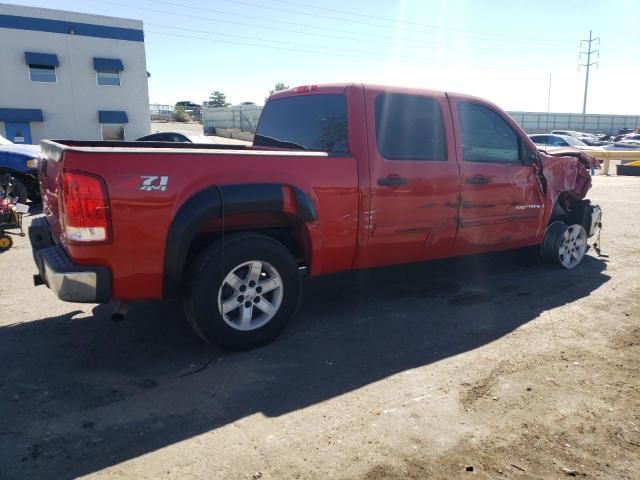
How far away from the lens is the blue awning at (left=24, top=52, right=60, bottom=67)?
2407 centimetres

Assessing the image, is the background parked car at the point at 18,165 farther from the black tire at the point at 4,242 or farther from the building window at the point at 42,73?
the building window at the point at 42,73

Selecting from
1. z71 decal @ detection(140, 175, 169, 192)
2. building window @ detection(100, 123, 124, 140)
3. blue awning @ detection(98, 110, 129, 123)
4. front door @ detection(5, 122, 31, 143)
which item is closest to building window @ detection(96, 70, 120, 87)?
blue awning @ detection(98, 110, 129, 123)

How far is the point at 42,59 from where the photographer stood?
24.3m

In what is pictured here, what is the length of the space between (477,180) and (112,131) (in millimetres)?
25557

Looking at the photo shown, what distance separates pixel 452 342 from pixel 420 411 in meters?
1.11

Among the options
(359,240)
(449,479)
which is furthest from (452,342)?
(449,479)

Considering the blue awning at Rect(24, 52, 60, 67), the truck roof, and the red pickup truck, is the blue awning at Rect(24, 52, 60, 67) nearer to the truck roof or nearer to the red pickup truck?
the red pickup truck

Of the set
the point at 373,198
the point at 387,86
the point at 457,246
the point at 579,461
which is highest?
the point at 387,86

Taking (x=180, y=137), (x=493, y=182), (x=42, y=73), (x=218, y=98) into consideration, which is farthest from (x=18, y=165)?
(x=218, y=98)

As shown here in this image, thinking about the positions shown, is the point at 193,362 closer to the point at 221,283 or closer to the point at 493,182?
the point at 221,283

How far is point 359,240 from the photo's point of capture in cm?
430

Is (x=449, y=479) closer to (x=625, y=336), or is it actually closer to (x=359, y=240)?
(x=359, y=240)

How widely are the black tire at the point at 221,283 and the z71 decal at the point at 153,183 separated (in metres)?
0.59

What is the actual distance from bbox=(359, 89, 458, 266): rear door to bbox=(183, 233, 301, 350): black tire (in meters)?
0.79
